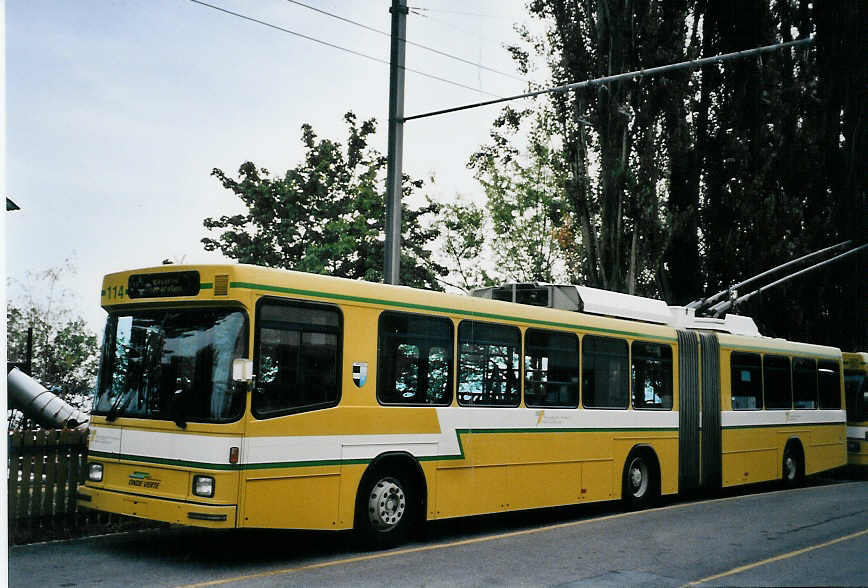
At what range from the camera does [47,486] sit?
10.2m

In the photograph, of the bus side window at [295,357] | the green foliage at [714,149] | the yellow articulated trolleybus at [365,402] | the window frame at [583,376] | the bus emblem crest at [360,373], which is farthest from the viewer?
the green foliage at [714,149]

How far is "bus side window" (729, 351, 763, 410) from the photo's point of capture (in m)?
16.2

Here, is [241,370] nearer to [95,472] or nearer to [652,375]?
[95,472]

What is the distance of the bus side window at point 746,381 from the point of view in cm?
1619

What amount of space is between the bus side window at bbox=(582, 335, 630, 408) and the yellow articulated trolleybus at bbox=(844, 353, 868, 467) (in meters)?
9.46

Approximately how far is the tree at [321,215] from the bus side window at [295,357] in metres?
20.1

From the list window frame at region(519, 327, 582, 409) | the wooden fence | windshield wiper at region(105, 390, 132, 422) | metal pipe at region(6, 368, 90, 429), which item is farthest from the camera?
metal pipe at region(6, 368, 90, 429)

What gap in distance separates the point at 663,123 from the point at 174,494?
1875cm

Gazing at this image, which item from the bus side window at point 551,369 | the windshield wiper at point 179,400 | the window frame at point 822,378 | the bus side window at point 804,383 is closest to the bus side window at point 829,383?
the window frame at point 822,378

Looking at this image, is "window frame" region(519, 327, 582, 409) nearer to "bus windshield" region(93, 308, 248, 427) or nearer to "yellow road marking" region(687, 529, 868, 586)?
"yellow road marking" region(687, 529, 868, 586)

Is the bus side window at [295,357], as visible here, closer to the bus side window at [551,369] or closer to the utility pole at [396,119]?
the bus side window at [551,369]

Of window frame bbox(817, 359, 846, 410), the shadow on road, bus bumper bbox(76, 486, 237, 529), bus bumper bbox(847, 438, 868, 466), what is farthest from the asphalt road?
bus bumper bbox(847, 438, 868, 466)

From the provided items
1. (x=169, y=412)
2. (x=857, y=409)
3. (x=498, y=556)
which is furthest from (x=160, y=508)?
(x=857, y=409)

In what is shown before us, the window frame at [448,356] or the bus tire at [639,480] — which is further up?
the window frame at [448,356]
